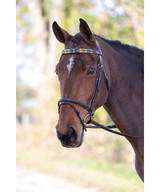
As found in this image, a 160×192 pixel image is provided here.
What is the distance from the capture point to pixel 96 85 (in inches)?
93.1

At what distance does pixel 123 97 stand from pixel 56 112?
8138mm

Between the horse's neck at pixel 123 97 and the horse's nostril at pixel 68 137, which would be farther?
the horse's neck at pixel 123 97

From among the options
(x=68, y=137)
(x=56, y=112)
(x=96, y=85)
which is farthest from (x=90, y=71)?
(x=56, y=112)

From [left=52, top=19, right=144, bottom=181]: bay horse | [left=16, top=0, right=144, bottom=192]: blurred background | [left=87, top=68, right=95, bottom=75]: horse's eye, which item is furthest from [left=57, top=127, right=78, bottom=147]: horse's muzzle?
[left=16, top=0, right=144, bottom=192]: blurred background

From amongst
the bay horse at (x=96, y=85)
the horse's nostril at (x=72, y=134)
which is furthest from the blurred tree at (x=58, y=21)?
the horse's nostril at (x=72, y=134)

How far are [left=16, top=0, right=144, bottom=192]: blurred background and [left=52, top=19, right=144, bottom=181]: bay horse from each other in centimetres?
411

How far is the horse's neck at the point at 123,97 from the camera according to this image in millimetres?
2580

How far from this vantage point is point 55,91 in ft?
35.2

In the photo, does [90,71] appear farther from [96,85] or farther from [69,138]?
[69,138]

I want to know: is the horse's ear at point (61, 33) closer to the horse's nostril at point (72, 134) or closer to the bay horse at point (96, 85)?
the bay horse at point (96, 85)

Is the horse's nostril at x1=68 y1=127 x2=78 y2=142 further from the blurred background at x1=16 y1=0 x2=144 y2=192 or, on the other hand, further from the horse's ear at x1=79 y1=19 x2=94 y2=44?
the blurred background at x1=16 y1=0 x2=144 y2=192

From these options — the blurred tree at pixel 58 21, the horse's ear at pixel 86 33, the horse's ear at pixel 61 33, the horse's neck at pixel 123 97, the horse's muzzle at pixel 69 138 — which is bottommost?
the horse's muzzle at pixel 69 138
